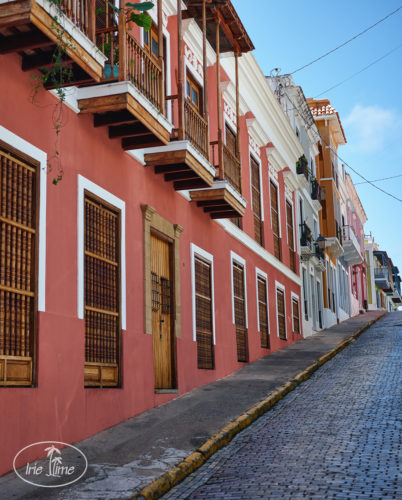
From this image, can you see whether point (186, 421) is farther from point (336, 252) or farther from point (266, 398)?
point (336, 252)

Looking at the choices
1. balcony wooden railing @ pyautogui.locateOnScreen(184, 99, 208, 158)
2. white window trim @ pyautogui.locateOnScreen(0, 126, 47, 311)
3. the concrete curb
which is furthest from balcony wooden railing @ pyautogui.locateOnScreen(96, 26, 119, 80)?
the concrete curb

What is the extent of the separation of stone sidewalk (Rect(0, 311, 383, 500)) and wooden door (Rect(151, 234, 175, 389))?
47cm

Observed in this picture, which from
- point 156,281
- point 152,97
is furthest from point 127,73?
point 156,281

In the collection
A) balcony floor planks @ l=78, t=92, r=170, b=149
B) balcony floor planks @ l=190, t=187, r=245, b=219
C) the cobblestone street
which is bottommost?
the cobblestone street

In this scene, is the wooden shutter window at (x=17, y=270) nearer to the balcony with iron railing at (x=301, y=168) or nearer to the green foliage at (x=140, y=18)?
the green foliage at (x=140, y=18)

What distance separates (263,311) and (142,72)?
29.3ft

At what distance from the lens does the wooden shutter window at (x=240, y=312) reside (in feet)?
48.0

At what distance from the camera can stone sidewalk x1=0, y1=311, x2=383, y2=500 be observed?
5895 mm

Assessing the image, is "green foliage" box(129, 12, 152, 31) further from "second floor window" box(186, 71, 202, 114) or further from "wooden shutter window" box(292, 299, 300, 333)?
"wooden shutter window" box(292, 299, 300, 333)

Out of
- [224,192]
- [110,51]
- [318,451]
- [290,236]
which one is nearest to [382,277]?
[290,236]

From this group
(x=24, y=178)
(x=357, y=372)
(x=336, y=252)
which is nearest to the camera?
(x=24, y=178)

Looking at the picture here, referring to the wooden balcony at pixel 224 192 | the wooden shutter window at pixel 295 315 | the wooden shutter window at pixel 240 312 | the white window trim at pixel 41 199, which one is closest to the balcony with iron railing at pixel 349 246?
the wooden shutter window at pixel 295 315

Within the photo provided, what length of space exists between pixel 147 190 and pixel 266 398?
350 centimetres

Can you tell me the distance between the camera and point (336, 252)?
29.7m
